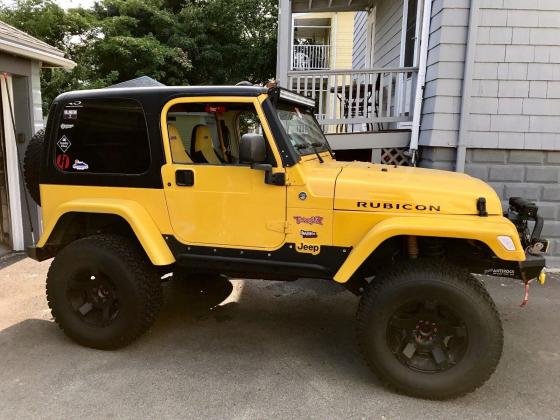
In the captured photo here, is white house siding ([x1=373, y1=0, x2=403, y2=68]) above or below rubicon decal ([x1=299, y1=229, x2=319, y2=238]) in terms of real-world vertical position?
above

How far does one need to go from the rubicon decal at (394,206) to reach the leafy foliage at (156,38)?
51.8 feet

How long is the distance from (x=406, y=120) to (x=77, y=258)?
4879mm

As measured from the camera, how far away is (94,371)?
11.7 feet

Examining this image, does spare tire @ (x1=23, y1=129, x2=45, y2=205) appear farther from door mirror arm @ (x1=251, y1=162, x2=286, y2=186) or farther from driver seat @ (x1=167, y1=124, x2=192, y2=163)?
door mirror arm @ (x1=251, y1=162, x2=286, y2=186)

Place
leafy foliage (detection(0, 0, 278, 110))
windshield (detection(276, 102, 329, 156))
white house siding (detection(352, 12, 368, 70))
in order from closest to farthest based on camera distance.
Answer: windshield (detection(276, 102, 329, 156)) → white house siding (detection(352, 12, 368, 70)) → leafy foliage (detection(0, 0, 278, 110))

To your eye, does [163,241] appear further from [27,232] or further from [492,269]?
[27,232]

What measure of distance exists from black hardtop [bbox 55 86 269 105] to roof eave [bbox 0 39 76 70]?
266cm

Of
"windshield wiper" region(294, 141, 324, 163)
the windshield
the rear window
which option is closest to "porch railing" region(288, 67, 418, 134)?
the windshield

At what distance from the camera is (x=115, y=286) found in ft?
12.5

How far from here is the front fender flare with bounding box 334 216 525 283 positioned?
314cm

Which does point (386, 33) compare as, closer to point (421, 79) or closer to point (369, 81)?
point (369, 81)

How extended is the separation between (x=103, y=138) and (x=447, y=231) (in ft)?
8.53

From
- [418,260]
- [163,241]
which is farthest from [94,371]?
[418,260]

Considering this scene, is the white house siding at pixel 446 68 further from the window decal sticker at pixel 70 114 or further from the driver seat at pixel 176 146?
the window decal sticker at pixel 70 114
